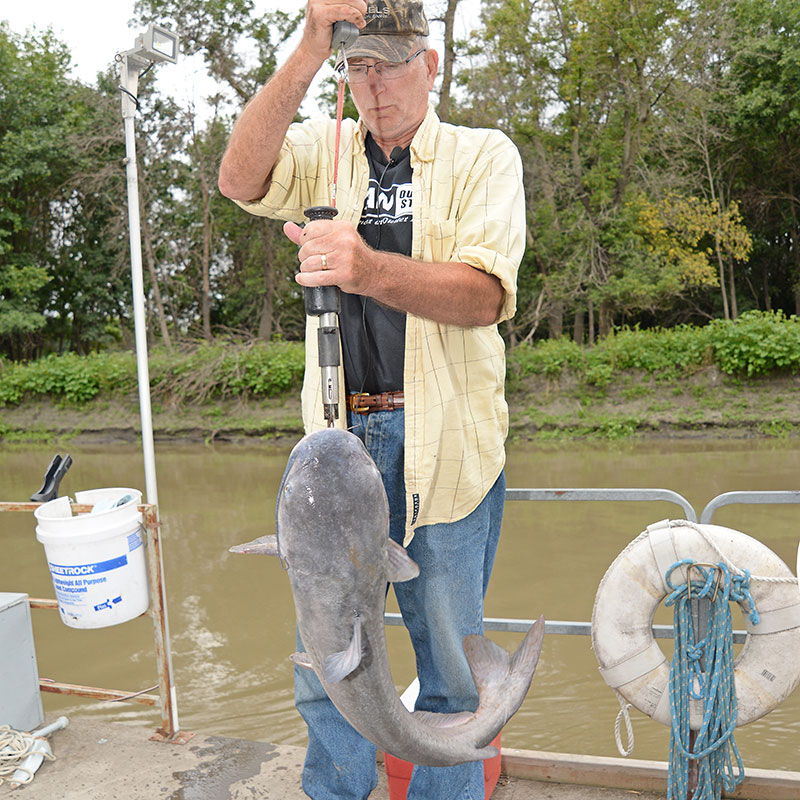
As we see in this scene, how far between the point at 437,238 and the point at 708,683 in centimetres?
160

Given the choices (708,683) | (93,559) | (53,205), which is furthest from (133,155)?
(53,205)

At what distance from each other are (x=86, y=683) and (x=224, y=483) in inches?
269

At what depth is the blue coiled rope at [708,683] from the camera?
2311mm

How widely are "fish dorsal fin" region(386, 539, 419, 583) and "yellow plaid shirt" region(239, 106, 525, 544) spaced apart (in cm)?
53

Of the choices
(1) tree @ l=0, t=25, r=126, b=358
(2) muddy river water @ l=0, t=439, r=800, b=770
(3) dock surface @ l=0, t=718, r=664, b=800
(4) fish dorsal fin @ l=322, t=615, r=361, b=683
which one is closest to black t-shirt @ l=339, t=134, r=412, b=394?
(4) fish dorsal fin @ l=322, t=615, r=361, b=683

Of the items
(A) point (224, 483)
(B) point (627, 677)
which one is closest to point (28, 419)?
(A) point (224, 483)

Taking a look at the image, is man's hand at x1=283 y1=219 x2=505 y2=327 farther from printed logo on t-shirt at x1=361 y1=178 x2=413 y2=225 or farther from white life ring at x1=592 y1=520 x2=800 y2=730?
white life ring at x1=592 y1=520 x2=800 y2=730

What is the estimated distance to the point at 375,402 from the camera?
1938 mm

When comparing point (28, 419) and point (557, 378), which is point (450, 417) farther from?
point (28, 419)

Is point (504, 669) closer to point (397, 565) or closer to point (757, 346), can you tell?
point (397, 565)

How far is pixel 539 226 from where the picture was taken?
19.0 m

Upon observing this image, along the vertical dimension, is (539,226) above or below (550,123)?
below

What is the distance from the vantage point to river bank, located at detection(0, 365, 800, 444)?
14164mm

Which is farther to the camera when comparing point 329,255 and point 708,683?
point 708,683
